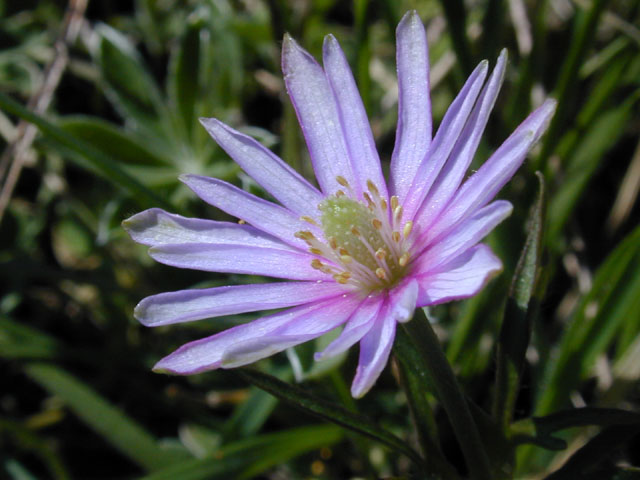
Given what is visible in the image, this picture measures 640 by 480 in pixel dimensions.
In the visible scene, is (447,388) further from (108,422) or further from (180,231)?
(108,422)

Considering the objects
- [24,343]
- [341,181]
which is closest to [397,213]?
[341,181]

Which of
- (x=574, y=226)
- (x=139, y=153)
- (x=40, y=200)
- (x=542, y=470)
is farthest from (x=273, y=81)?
(x=542, y=470)

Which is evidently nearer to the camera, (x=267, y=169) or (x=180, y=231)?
(x=180, y=231)

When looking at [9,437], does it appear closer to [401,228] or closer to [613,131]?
[401,228]

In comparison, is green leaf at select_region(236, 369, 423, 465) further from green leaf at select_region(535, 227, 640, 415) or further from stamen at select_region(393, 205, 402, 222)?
green leaf at select_region(535, 227, 640, 415)

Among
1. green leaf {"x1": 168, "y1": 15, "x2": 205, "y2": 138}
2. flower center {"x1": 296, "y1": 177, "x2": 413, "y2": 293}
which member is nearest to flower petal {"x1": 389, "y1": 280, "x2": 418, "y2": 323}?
flower center {"x1": 296, "y1": 177, "x2": 413, "y2": 293}
